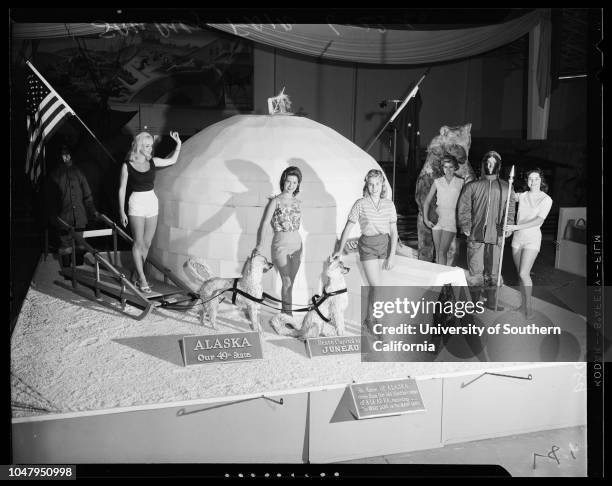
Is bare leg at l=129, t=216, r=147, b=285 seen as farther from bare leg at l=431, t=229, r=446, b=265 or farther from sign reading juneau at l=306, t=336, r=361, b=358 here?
bare leg at l=431, t=229, r=446, b=265

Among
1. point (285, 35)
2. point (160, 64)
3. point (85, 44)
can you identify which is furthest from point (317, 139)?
point (85, 44)

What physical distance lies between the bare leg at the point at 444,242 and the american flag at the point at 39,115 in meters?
2.73

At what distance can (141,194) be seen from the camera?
5664 millimetres

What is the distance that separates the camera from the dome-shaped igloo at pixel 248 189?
224 inches

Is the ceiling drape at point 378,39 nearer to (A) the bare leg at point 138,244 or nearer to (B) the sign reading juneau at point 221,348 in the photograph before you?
(A) the bare leg at point 138,244

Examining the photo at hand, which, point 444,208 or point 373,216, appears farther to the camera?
point 444,208

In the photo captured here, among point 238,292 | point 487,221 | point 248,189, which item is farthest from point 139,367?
point 487,221

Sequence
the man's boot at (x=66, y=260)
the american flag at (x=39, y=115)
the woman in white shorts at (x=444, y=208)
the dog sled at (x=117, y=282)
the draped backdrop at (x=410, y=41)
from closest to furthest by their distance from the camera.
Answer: the american flag at (x=39, y=115) < the draped backdrop at (x=410, y=41) < the woman in white shorts at (x=444, y=208) < the dog sled at (x=117, y=282) < the man's boot at (x=66, y=260)

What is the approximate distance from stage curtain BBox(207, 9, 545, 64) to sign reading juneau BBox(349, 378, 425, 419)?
2.19 meters

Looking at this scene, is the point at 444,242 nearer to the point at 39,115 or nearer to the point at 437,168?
the point at 437,168

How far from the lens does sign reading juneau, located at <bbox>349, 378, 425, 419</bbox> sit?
4.82m

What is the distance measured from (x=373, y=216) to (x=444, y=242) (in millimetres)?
648

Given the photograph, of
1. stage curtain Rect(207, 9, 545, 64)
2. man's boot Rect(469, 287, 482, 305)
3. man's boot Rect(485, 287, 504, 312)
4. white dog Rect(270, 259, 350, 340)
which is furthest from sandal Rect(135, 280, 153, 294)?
man's boot Rect(485, 287, 504, 312)

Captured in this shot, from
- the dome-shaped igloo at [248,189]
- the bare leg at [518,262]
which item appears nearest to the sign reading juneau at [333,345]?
the dome-shaped igloo at [248,189]
